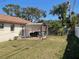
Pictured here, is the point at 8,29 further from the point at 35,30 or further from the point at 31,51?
the point at 31,51

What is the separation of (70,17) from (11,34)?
19.0 m

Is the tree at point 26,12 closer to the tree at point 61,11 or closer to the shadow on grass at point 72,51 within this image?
the tree at point 61,11

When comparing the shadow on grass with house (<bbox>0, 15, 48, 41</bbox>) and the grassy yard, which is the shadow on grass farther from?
house (<bbox>0, 15, 48, 41</bbox>)

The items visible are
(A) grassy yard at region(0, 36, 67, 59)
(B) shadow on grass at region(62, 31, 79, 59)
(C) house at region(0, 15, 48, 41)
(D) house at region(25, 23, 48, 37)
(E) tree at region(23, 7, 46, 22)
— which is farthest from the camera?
(E) tree at region(23, 7, 46, 22)

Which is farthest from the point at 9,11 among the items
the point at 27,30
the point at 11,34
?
the point at 11,34

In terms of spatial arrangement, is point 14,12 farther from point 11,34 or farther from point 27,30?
point 11,34

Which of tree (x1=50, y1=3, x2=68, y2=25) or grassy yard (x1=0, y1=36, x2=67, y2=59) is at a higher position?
tree (x1=50, y1=3, x2=68, y2=25)

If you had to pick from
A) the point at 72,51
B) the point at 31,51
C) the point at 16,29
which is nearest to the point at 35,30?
the point at 16,29

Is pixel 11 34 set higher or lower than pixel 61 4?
lower

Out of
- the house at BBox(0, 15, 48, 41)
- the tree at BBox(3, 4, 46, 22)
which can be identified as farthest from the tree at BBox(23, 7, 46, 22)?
the house at BBox(0, 15, 48, 41)

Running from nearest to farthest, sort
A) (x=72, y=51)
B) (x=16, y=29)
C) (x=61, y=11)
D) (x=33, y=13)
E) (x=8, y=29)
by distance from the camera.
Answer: (x=72, y=51) → (x=8, y=29) → (x=16, y=29) → (x=61, y=11) → (x=33, y=13)

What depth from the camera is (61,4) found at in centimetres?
4191

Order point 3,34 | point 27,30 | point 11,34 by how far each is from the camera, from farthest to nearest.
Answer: point 27,30 < point 11,34 < point 3,34

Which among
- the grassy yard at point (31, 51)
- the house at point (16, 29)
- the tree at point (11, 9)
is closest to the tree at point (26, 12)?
the tree at point (11, 9)
